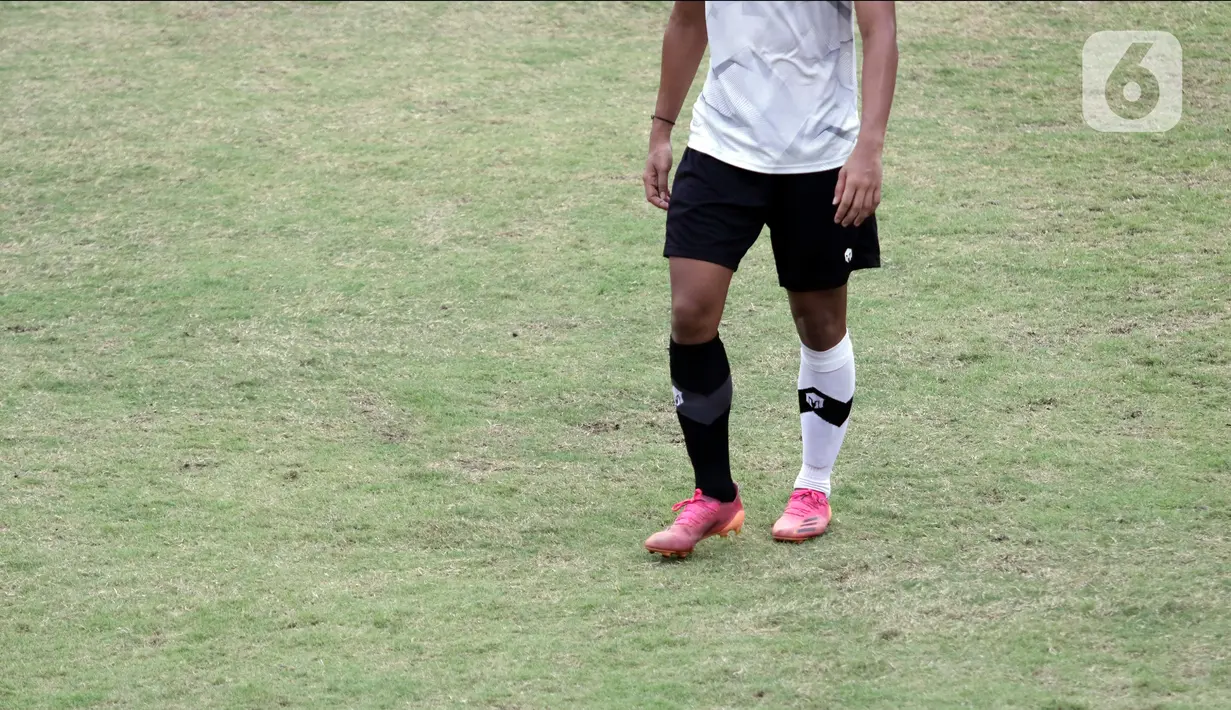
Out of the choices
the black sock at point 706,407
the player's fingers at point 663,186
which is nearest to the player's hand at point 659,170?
the player's fingers at point 663,186

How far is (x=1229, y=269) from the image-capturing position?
5.24 meters

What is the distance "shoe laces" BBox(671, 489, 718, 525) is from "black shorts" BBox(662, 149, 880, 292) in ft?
1.94

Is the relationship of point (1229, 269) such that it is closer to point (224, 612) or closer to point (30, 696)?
point (224, 612)

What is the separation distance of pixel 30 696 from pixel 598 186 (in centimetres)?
397

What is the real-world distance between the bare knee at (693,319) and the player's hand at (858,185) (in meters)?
0.37

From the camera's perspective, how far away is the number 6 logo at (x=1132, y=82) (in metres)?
6.78

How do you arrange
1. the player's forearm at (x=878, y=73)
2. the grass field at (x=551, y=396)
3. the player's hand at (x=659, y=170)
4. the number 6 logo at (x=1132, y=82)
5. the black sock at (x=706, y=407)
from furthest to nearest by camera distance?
the number 6 logo at (x=1132, y=82)
the player's hand at (x=659, y=170)
the black sock at (x=706, y=407)
the player's forearm at (x=878, y=73)
the grass field at (x=551, y=396)

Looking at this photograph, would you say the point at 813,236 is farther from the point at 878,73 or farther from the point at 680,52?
the point at 680,52

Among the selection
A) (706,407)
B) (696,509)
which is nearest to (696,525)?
(696,509)

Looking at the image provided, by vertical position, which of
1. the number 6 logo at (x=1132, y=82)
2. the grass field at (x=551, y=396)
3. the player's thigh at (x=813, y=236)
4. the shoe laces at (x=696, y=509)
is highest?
the player's thigh at (x=813, y=236)

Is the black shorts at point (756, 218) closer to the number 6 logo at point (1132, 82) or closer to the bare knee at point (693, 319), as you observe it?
the bare knee at point (693, 319)

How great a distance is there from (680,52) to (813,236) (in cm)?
59

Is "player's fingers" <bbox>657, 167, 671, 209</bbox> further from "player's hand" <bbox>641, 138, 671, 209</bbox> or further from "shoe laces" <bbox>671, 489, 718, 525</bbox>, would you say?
"shoe laces" <bbox>671, 489, 718, 525</bbox>

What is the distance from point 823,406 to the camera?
144 inches
